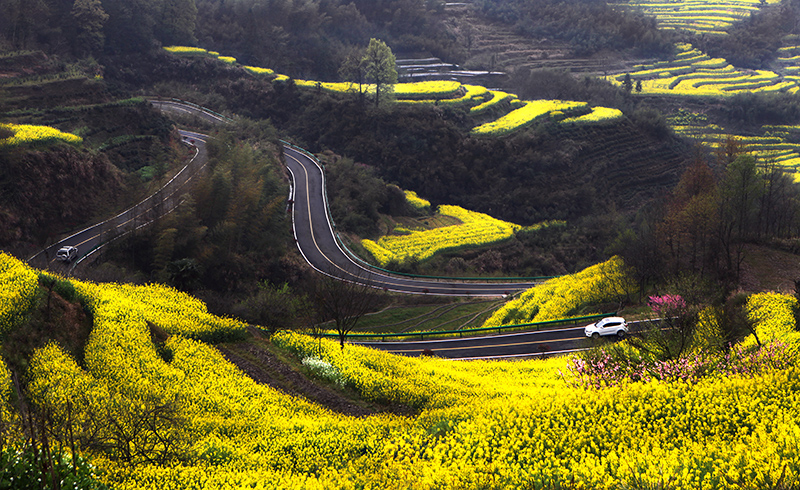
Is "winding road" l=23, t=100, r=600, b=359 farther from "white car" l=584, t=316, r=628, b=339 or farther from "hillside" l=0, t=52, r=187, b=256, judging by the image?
"hillside" l=0, t=52, r=187, b=256

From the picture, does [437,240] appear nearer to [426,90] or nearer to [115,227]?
[115,227]

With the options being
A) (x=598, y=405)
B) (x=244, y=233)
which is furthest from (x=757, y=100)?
(x=598, y=405)

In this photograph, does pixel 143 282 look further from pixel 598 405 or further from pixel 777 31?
pixel 777 31

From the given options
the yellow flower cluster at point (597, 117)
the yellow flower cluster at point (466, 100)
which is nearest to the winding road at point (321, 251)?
the yellow flower cluster at point (466, 100)

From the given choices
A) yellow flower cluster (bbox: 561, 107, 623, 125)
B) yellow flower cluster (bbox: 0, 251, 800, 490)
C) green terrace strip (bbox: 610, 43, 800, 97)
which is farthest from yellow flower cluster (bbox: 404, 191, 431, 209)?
green terrace strip (bbox: 610, 43, 800, 97)

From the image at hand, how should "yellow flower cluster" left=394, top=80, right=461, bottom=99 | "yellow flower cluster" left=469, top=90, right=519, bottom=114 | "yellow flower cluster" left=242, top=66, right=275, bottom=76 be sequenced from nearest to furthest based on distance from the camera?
1. "yellow flower cluster" left=469, top=90, right=519, bottom=114
2. "yellow flower cluster" left=394, top=80, right=461, bottom=99
3. "yellow flower cluster" left=242, top=66, right=275, bottom=76

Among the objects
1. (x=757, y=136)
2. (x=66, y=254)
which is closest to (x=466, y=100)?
(x=757, y=136)
